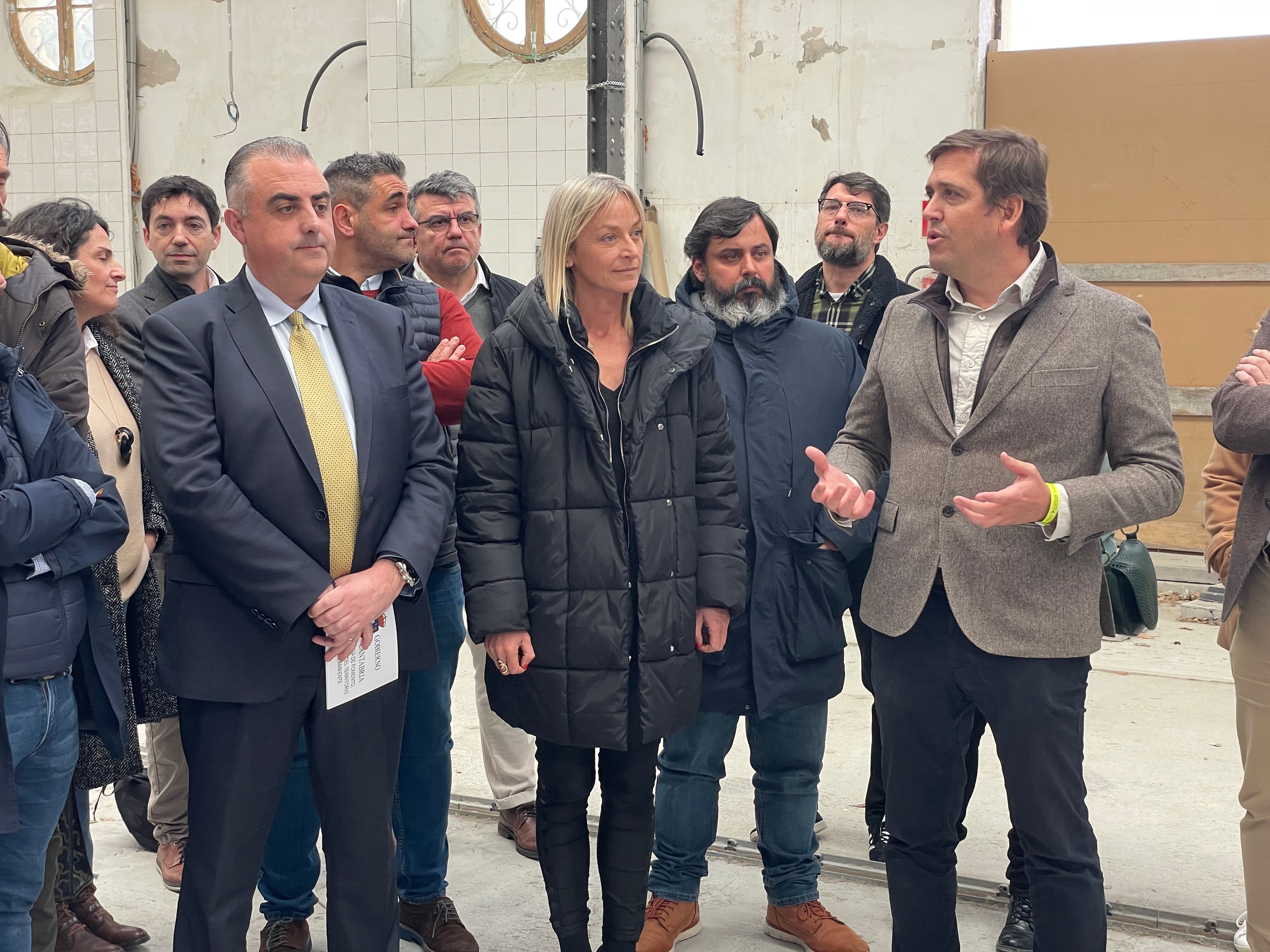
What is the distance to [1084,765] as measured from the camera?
4207 millimetres

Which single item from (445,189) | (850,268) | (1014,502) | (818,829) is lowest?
(818,829)

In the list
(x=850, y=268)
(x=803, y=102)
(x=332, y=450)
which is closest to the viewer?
(x=332, y=450)

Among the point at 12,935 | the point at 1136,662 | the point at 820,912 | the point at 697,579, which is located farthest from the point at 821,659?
the point at 1136,662

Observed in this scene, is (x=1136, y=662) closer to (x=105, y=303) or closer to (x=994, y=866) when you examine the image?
(x=994, y=866)

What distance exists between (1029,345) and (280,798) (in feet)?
5.81

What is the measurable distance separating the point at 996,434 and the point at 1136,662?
3.53m

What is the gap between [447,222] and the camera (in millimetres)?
3529

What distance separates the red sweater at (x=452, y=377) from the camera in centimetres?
284

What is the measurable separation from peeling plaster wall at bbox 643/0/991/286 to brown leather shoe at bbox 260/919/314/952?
16.8ft

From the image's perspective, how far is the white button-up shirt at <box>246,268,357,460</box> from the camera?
2.41 metres

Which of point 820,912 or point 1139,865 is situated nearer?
point 820,912

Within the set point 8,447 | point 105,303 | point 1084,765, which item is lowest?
Result: point 1084,765

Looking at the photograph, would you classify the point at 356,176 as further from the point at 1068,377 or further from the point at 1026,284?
the point at 1068,377

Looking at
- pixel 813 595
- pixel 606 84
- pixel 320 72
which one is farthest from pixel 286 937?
pixel 320 72
